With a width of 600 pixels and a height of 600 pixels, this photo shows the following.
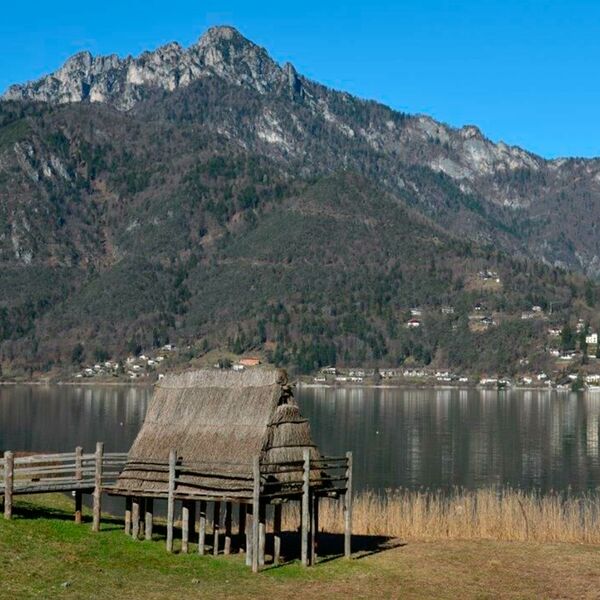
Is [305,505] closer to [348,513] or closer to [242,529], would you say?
[348,513]

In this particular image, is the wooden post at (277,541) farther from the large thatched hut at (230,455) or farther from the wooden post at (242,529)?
the wooden post at (242,529)

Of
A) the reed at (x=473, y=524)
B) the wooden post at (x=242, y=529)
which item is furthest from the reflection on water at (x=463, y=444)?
the wooden post at (x=242, y=529)

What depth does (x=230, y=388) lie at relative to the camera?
32.8 m

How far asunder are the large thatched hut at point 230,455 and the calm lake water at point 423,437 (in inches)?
1678

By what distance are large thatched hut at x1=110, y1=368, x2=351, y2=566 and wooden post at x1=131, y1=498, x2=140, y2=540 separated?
0.04 meters

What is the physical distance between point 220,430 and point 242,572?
14.2 ft

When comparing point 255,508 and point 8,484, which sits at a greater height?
point 8,484

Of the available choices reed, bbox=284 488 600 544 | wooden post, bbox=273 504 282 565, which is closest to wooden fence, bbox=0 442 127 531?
wooden post, bbox=273 504 282 565

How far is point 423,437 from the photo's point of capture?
396 feet

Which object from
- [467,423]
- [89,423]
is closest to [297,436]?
[89,423]

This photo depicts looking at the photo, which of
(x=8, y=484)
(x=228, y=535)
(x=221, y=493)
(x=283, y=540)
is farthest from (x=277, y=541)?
(x=8, y=484)

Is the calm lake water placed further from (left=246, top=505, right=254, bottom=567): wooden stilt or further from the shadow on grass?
(left=246, top=505, right=254, bottom=567): wooden stilt

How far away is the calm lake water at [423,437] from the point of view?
86875 millimetres

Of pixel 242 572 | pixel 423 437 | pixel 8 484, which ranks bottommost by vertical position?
pixel 242 572
